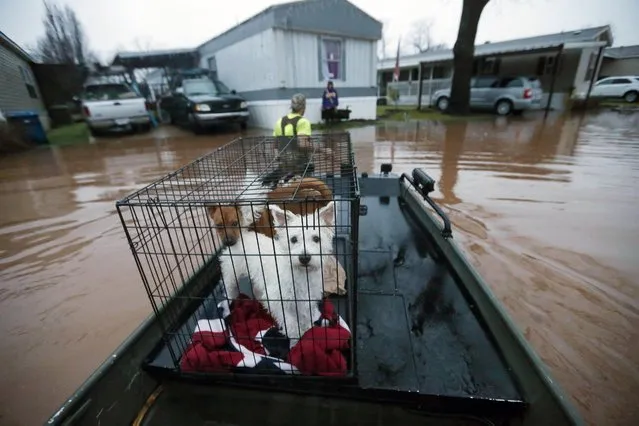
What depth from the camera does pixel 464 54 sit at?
50.1ft

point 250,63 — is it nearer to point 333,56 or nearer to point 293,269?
point 333,56

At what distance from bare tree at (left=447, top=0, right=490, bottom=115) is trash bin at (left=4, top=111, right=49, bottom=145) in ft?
59.0

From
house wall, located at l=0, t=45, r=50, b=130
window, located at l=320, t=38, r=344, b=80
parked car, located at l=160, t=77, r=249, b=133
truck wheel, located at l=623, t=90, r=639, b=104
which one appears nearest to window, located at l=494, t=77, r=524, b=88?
window, located at l=320, t=38, r=344, b=80

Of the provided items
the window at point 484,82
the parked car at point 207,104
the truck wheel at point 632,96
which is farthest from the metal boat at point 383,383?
the truck wheel at point 632,96

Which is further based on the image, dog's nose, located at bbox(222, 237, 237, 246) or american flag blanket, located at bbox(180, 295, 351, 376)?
dog's nose, located at bbox(222, 237, 237, 246)

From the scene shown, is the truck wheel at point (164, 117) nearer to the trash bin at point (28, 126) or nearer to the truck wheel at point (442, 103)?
the trash bin at point (28, 126)

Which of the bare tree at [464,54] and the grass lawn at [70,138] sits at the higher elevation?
the bare tree at [464,54]

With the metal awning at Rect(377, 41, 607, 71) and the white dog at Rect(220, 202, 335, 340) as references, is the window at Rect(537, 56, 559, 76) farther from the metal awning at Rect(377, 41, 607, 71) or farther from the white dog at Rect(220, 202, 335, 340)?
the white dog at Rect(220, 202, 335, 340)

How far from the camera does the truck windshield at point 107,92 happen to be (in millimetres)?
11492

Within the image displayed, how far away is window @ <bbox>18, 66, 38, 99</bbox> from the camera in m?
14.2

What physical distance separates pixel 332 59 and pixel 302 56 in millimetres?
1527

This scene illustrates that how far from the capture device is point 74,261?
3.64m

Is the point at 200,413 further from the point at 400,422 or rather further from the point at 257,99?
the point at 257,99

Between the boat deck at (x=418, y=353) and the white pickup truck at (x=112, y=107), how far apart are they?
12.5 m
